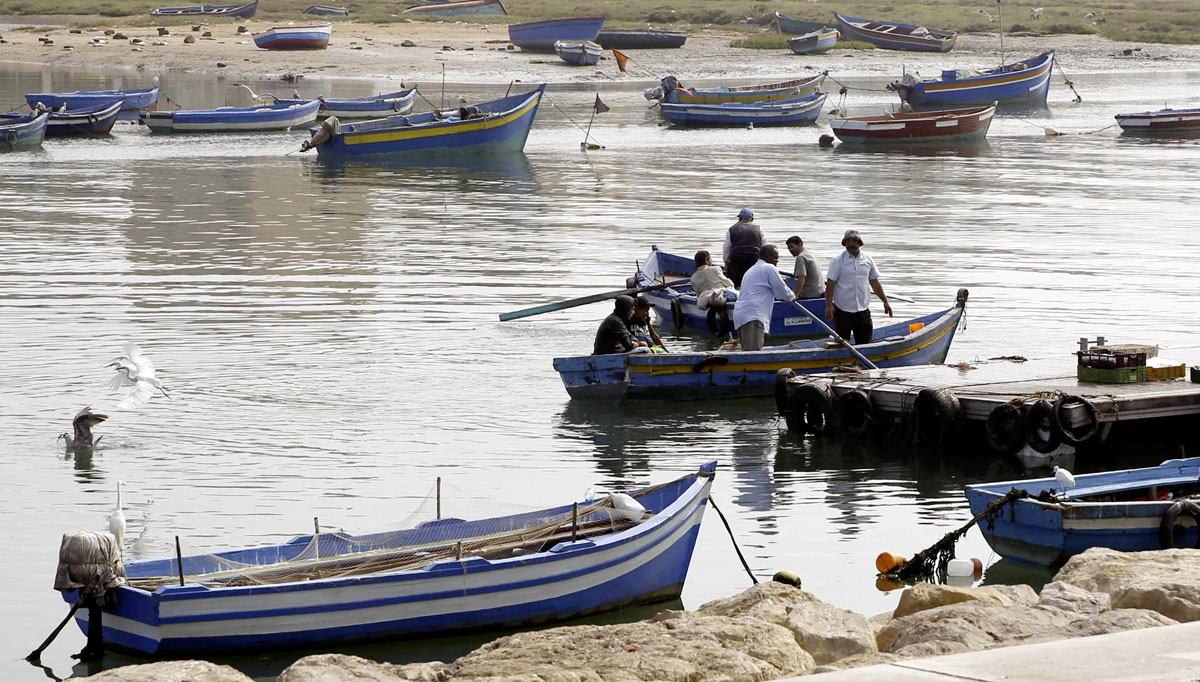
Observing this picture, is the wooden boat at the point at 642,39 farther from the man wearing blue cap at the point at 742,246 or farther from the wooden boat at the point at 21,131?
the man wearing blue cap at the point at 742,246

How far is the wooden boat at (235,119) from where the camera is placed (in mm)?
50344

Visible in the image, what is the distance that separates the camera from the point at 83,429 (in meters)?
15.3

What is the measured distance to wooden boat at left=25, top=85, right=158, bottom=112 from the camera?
52188mm

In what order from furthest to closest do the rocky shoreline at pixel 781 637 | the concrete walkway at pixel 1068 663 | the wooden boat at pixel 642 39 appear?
the wooden boat at pixel 642 39
the rocky shoreline at pixel 781 637
the concrete walkway at pixel 1068 663

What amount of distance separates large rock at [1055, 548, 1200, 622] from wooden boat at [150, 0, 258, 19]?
91.1m

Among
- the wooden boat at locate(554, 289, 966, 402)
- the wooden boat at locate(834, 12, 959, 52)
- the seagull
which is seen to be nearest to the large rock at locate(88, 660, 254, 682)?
the seagull

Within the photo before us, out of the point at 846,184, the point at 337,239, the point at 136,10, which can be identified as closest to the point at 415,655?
the point at 337,239

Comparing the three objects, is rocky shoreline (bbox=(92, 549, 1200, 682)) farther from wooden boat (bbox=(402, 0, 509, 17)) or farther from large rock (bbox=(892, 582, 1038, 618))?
wooden boat (bbox=(402, 0, 509, 17))

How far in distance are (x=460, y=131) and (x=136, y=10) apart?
60420 millimetres

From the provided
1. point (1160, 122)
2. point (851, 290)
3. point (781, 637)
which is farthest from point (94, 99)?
point (781, 637)

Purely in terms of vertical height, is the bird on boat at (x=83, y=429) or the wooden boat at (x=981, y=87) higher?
the wooden boat at (x=981, y=87)

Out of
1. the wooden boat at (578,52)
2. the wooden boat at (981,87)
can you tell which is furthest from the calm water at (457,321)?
the wooden boat at (578,52)

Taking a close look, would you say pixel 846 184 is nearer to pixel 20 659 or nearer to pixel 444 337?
pixel 444 337

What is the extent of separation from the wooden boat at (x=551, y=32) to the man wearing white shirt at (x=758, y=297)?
62.8m
